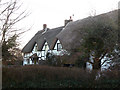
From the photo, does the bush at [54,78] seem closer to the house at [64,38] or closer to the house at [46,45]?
the house at [64,38]

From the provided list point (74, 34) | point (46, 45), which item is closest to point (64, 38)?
point (74, 34)

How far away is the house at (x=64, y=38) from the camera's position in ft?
44.4

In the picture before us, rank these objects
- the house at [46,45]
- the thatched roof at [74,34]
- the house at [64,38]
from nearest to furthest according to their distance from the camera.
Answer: the thatched roof at [74,34]
the house at [64,38]
the house at [46,45]

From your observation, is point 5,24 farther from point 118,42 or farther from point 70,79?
point 118,42

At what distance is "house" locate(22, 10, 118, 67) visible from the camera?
→ 13.5 meters

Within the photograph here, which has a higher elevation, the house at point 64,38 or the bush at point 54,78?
the house at point 64,38

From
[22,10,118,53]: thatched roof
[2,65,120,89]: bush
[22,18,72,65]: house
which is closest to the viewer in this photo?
[2,65,120,89]: bush

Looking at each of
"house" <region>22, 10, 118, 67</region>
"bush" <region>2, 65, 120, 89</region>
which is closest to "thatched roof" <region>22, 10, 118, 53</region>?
"house" <region>22, 10, 118, 67</region>

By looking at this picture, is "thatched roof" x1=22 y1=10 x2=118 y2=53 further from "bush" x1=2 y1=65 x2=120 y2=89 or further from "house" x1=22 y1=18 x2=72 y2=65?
"bush" x1=2 y1=65 x2=120 y2=89

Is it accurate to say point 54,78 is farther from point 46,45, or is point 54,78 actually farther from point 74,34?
point 46,45

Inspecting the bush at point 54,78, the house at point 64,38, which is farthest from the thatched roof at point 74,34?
the bush at point 54,78

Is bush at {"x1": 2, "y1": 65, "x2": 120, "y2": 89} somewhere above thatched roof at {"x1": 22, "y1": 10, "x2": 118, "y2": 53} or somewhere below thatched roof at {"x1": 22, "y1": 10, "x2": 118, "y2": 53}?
below

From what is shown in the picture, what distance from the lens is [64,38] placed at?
2217 centimetres

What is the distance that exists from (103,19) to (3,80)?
7.87m
